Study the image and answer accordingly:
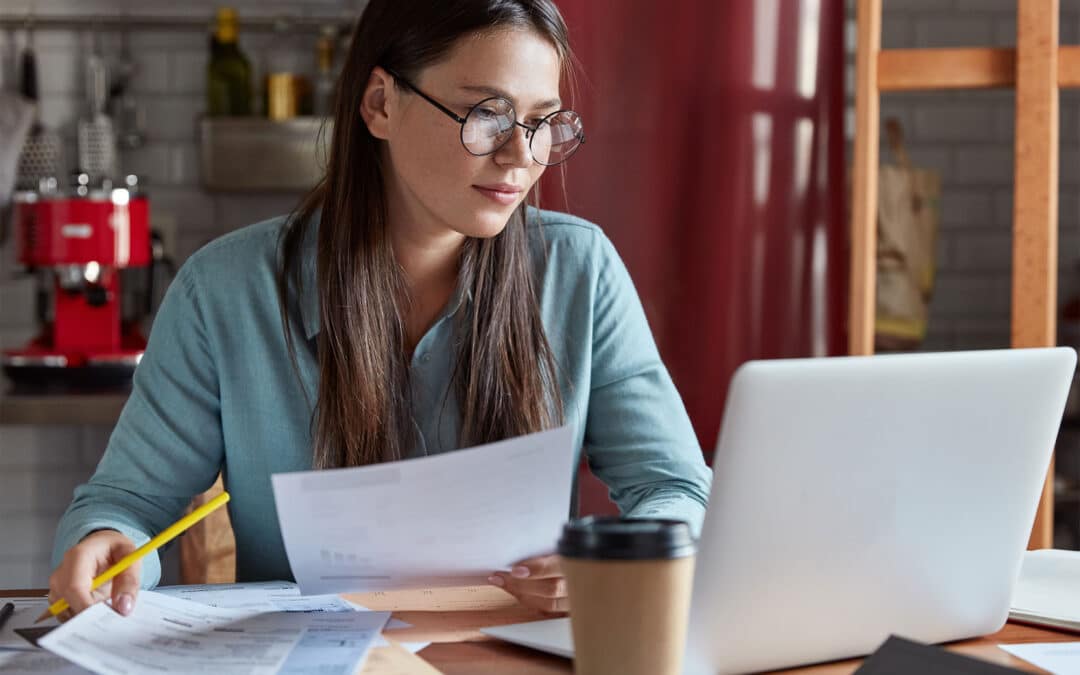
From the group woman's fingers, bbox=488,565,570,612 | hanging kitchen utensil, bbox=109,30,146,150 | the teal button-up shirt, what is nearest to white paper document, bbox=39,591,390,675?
woman's fingers, bbox=488,565,570,612

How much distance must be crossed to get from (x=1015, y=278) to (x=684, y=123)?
65cm

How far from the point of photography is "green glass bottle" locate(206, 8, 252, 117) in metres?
3.25

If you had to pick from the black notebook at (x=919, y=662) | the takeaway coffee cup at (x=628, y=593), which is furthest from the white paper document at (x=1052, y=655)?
the takeaway coffee cup at (x=628, y=593)

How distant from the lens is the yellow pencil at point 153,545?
3.24 feet

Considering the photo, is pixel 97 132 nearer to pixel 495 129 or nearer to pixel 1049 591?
pixel 495 129

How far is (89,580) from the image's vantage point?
40.9 inches

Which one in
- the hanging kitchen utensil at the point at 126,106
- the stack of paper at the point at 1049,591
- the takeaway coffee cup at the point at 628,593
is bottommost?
the stack of paper at the point at 1049,591

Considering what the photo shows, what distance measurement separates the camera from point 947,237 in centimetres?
367

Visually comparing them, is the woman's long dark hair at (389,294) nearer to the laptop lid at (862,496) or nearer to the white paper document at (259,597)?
the white paper document at (259,597)

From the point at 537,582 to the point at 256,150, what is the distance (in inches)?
93.6

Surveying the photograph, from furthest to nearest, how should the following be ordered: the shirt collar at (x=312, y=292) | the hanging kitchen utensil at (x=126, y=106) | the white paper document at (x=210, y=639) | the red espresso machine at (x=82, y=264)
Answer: the hanging kitchen utensil at (x=126, y=106) → the red espresso machine at (x=82, y=264) → the shirt collar at (x=312, y=292) → the white paper document at (x=210, y=639)

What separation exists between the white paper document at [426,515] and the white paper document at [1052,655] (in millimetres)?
366

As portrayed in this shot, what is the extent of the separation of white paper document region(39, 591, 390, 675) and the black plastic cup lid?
226mm

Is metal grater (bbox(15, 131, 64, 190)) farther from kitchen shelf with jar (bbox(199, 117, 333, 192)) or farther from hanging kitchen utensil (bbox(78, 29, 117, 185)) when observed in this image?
kitchen shelf with jar (bbox(199, 117, 333, 192))
